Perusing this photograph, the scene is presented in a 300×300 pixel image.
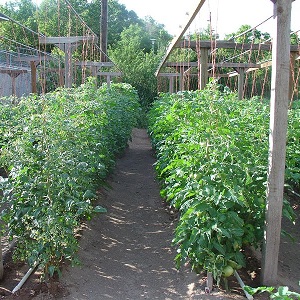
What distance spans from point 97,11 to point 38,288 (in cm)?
4495

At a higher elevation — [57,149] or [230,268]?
[57,149]

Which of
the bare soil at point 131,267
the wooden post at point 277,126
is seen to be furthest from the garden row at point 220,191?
the bare soil at point 131,267

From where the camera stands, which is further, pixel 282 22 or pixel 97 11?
pixel 97 11

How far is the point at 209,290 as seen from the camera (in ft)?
13.3

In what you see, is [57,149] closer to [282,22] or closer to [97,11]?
[282,22]

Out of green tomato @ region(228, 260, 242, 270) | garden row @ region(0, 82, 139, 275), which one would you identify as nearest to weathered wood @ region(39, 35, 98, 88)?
garden row @ region(0, 82, 139, 275)

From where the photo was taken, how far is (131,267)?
499cm

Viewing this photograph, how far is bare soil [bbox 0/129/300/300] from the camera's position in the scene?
4176 mm

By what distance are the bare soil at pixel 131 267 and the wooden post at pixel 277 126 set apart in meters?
0.53

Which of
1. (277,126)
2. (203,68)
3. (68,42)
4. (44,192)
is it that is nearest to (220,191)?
(277,126)

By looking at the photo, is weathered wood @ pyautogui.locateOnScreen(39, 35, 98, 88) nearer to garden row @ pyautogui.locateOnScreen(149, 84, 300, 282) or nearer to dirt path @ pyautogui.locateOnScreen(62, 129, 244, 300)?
dirt path @ pyautogui.locateOnScreen(62, 129, 244, 300)

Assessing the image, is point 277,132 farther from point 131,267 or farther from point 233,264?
point 131,267

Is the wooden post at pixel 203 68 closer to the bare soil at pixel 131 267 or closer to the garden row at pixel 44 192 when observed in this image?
the bare soil at pixel 131 267

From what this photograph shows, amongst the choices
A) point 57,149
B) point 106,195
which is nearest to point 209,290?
point 57,149
